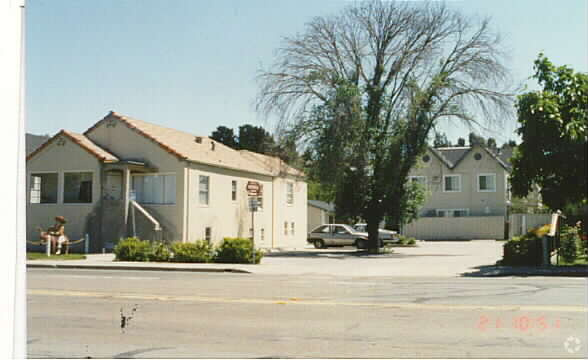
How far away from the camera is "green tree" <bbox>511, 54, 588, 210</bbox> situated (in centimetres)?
1523

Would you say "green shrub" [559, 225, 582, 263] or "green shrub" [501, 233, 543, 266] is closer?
"green shrub" [501, 233, 543, 266]

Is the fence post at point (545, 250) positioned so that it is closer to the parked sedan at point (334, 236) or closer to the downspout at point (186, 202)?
the downspout at point (186, 202)

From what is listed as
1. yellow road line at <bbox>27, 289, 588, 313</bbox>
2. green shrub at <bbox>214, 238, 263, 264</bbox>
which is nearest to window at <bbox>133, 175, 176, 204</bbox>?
green shrub at <bbox>214, 238, 263, 264</bbox>

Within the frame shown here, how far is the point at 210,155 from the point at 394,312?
55.0ft

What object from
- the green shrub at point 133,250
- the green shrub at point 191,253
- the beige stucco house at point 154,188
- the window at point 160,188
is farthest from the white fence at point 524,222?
the green shrub at point 133,250

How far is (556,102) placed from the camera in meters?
15.5

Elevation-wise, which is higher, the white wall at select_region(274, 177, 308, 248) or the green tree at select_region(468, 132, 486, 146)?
the green tree at select_region(468, 132, 486, 146)

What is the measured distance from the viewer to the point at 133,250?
19.3 meters

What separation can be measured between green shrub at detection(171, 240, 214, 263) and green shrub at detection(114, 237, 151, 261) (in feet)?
3.05

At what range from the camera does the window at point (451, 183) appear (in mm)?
46812
